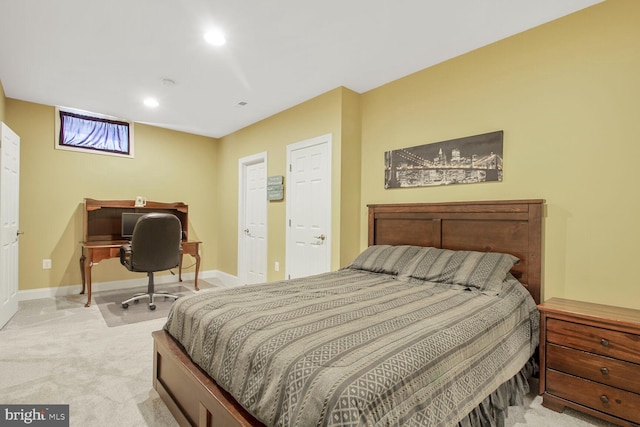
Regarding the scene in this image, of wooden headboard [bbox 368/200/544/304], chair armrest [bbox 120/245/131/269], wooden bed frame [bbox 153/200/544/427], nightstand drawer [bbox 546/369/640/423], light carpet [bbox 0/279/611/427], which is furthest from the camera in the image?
chair armrest [bbox 120/245/131/269]

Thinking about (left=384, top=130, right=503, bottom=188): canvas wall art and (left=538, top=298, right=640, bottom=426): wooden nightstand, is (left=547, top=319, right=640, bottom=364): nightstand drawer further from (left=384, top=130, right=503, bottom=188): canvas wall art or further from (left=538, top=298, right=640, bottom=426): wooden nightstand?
(left=384, top=130, right=503, bottom=188): canvas wall art

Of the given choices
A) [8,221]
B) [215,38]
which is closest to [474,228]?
[215,38]

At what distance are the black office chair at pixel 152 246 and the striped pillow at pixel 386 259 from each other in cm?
224

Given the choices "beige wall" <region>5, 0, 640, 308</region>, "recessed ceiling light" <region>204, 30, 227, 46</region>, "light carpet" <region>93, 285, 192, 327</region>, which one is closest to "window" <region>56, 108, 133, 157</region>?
"beige wall" <region>5, 0, 640, 308</region>

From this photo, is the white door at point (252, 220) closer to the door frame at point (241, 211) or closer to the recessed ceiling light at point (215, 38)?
the door frame at point (241, 211)

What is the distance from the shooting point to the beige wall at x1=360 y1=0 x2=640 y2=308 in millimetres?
1991

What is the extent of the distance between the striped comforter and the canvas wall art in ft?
3.34

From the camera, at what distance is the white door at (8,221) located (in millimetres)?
3010

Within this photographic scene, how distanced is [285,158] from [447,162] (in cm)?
209

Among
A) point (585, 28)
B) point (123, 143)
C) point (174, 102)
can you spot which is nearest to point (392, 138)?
point (585, 28)

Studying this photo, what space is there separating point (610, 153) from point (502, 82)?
92cm

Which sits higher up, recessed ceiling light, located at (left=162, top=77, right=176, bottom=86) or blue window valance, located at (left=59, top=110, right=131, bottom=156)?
recessed ceiling light, located at (left=162, top=77, right=176, bottom=86)

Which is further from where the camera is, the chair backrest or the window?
the window

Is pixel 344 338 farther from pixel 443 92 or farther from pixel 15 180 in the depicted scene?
pixel 15 180
